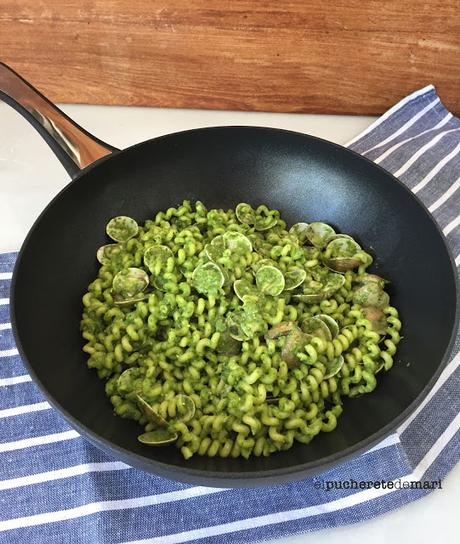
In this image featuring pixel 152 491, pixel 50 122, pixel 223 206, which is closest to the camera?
pixel 152 491

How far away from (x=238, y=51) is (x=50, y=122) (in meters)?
0.62

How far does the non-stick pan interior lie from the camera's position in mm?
844

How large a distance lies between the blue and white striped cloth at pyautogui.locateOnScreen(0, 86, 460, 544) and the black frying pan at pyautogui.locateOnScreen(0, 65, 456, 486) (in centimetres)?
9

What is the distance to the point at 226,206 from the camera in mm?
1213

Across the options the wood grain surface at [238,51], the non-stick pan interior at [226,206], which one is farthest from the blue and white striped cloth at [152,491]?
the wood grain surface at [238,51]

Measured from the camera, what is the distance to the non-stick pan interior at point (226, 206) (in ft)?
2.77

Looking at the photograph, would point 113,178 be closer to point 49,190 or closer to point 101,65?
point 49,190

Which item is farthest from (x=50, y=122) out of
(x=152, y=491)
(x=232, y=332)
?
(x=152, y=491)

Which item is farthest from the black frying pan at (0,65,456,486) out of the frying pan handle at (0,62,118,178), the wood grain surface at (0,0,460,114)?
the wood grain surface at (0,0,460,114)

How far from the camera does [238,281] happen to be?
1001mm

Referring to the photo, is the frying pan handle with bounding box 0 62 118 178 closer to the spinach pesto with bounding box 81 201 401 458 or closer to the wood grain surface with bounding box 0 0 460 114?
the spinach pesto with bounding box 81 201 401 458

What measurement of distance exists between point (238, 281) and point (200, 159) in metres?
0.31

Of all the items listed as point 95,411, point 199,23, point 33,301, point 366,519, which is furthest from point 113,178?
point 366,519

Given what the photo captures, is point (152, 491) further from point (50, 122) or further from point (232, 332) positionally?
point (50, 122)
